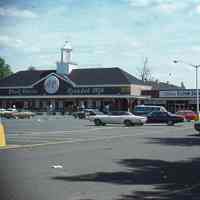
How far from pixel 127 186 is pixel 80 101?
263 feet

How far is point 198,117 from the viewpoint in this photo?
197ft

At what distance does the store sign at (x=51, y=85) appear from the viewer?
310 ft

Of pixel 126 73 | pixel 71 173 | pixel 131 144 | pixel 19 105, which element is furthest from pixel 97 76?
pixel 71 173

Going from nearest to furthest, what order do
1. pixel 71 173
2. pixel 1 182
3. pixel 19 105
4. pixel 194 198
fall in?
pixel 194 198, pixel 1 182, pixel 71 173, pixel 19 105

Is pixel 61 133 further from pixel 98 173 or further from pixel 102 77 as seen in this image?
pixel 102 77

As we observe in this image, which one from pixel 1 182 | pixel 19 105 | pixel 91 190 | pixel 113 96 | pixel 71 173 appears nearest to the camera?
pixel 91 190

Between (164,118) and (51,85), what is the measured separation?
49330 millimetres

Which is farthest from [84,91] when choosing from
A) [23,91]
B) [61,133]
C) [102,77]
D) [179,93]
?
[61,133]

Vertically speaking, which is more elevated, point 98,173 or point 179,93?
point 179,93

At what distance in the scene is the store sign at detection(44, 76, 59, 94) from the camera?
9438 centimetres

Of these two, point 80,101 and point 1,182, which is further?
point 80,101

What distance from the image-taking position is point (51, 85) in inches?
3735

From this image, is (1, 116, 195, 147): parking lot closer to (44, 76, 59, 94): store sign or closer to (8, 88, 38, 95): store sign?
(44, 76, 59, 94): store sign

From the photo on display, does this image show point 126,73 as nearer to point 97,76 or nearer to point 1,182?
point 97,76
